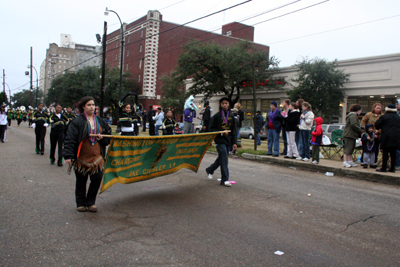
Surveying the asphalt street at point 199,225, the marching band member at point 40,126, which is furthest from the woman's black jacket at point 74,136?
the marching band member at point 40,126

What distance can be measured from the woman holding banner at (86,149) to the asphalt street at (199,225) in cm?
31

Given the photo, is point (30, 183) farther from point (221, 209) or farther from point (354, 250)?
point (354, 250)

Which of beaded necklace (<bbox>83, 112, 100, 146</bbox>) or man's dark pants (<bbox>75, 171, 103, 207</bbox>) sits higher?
beaded necklace (<bbox>83, 112, 100, 146</bbox>)

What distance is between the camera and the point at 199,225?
4.58 m

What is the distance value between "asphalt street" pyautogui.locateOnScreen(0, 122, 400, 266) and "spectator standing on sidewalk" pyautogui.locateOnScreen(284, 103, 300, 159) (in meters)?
3.57

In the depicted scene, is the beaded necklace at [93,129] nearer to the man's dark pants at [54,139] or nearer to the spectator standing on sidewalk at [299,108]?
the man's dark pants at [54,139]

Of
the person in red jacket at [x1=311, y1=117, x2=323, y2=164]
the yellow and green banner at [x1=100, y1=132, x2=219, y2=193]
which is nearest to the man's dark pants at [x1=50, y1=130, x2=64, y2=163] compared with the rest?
the yellow and green banner at [x1=100, y1=132, x2=219, y2=193]

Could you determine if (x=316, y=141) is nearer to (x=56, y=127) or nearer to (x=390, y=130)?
(x=390, y=130)

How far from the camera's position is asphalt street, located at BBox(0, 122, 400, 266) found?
141 inches

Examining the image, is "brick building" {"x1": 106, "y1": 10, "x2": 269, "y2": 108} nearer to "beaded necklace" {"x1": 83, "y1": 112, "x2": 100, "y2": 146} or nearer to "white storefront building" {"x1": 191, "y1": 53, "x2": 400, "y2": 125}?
"white storefront building" {"x1": 191, "y1": 53, "x2": 400, "y2": 125}

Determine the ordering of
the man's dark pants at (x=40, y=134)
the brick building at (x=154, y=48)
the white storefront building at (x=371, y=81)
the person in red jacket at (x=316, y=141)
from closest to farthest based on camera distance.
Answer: the person in red jacket at (x=316, y=141)
the man's dark pants at (x=40, y=134)
the white storefront building at (x=371, y=81)
the brick building at (x=154, y=48)

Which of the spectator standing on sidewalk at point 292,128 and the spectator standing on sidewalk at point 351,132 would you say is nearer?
the spectator standing on sidewalk at point 351,132

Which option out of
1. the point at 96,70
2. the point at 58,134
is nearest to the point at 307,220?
the point at 58,134

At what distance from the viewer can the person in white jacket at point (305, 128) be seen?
1047 centimetres
